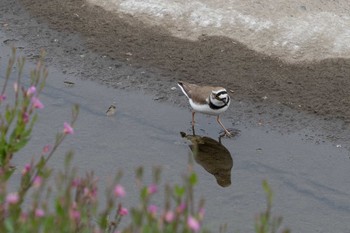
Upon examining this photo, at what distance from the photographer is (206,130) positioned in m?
7.62

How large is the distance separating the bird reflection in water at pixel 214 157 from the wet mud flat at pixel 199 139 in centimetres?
3

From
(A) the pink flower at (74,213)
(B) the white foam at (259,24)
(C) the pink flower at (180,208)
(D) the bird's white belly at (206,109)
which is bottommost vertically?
(A) the pink flower at (74,213)

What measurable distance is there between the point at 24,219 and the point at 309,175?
12.9 feet

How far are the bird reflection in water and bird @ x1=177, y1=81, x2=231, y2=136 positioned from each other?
20cm

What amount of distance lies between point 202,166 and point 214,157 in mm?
195

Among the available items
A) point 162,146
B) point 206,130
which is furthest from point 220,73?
point 162,146

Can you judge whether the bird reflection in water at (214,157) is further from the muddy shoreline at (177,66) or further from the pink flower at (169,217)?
the pink flower at (169,217)

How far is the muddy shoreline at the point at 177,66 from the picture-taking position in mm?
7797

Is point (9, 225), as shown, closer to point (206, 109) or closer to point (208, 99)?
point (208, 99)

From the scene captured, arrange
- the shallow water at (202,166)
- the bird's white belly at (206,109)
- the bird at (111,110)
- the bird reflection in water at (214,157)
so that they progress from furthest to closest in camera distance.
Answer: the bird at (111,110)
the bird's white belly at (206,109)
the bird reflection in water at (214,157)
the shallow water at (202,166)

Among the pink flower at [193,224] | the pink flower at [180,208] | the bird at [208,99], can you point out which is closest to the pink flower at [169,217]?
the pink flower at [180,208]

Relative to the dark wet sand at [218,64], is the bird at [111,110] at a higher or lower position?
lower

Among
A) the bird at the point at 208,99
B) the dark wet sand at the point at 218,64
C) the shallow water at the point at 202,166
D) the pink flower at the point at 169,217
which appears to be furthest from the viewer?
the dark wet sand at the point at 218,64

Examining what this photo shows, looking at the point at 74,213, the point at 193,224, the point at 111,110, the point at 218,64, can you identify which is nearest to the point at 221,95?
the point at 111,110
